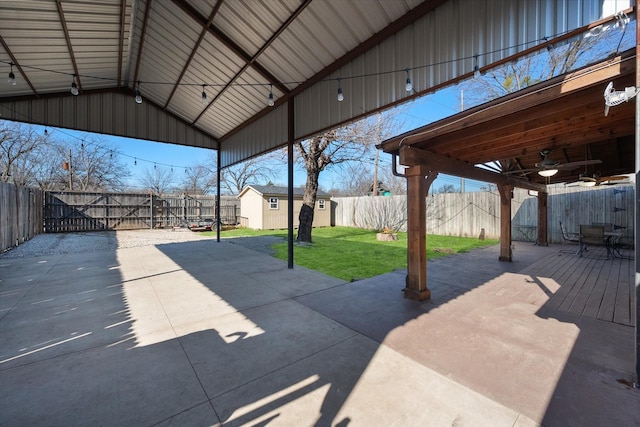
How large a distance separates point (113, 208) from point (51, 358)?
47.5 feet

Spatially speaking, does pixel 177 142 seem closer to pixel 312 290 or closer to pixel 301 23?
pixel 301 23

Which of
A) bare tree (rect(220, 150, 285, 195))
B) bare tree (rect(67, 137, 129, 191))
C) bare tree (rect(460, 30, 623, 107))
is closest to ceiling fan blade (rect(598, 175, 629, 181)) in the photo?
bare tree (rect(460, 30, 623, 107))

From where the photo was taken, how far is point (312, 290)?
4.29 metres

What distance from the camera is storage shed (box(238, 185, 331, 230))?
15.4 m

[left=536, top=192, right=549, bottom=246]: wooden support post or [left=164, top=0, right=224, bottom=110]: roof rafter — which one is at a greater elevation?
[left=164, top=0, right=224, bottom=110]: roof rafter

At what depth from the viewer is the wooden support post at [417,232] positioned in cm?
375

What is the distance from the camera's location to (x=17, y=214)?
8.41 metres

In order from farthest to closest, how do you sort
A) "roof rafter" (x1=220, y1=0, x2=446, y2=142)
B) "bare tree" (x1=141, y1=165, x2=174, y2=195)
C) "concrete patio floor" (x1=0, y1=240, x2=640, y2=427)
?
"bare tree" (x1=141, y1=165, x2=174, y2=195) → "roof rafter" (x1=220, y1=0, x2=446, y2=142) → "concrete patio floor" (x1=0, y1=240, x2=640, y2=427)

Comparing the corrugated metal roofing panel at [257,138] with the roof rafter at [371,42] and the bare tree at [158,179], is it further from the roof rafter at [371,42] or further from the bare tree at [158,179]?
the bare tree at [158,179]

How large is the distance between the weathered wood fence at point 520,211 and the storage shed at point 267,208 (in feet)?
11.9

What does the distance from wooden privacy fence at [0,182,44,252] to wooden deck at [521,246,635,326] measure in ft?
39.8

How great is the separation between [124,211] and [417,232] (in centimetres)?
1585


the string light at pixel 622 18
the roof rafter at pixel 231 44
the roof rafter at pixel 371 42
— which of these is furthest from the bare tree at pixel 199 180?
the string light at pixel 622 18

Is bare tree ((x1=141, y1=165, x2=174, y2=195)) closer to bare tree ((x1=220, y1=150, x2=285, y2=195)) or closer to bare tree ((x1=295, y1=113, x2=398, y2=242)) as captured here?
bare tree ((x1=220, y1=150, x2=285, y2=195))
